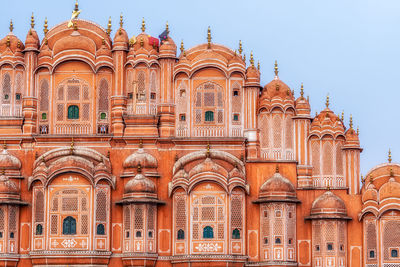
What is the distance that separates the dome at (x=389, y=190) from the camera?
4722cm

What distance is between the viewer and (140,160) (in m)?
48.1

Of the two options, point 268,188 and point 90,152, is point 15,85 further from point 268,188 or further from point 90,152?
point 268,188

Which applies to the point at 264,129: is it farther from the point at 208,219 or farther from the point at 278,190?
the point at 208,219

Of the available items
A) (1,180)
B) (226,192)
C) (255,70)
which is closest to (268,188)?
(226,192)

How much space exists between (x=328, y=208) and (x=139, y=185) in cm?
734

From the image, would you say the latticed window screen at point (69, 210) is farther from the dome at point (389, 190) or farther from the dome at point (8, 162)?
the dome at point (389, 190)

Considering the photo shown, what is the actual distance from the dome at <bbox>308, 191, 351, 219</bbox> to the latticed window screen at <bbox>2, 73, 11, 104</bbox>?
13099 millimetres

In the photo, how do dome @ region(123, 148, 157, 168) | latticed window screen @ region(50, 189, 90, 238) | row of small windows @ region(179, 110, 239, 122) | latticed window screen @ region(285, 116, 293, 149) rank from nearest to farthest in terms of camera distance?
latticed window screen @ region(50, 189, 90, 238), dome @ region(123, 148, 157, 168), latticed window screen @ region(285, 116, 293, 149), row of small windows @ region(179, 110, 239, 122)

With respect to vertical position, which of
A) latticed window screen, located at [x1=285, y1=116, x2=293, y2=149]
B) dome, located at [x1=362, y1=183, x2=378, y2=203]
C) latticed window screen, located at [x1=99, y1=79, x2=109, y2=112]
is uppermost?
latticed window screen, located at [x1=99, y1=79, x2=109, y2=112]

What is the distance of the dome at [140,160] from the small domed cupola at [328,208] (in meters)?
6.52

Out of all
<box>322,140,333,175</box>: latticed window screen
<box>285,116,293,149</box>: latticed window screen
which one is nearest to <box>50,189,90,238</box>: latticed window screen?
<box>285,116,293,149</box>: latticed window screen

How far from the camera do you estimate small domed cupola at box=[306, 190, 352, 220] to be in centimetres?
4712

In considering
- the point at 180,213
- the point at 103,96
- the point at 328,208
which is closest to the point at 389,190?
the point at 328,208

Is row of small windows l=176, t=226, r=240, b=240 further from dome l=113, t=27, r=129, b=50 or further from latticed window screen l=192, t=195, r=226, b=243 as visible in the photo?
dome l=113, t=27, r=129, b=50
